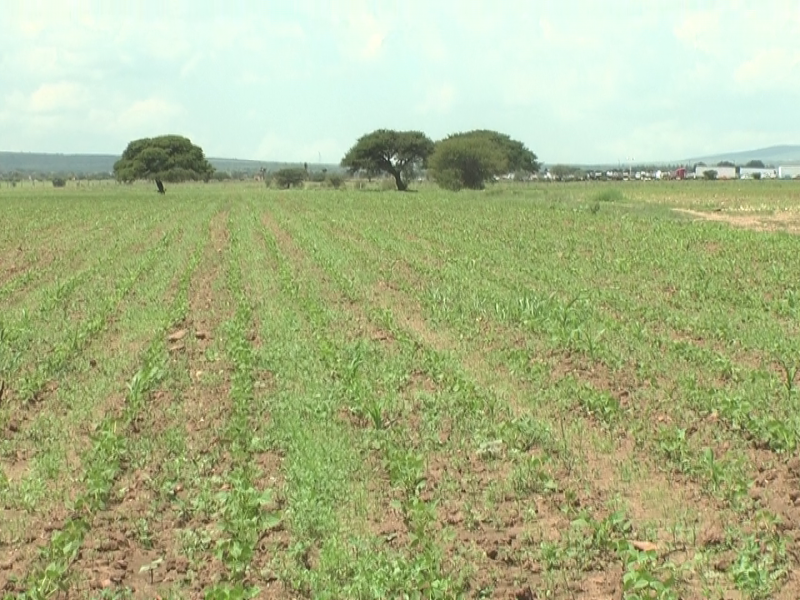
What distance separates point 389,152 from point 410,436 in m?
76.2

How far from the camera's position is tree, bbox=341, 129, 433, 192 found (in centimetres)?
8169

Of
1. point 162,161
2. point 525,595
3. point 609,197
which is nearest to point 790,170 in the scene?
point 162,161

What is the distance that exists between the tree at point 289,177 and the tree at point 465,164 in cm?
3923

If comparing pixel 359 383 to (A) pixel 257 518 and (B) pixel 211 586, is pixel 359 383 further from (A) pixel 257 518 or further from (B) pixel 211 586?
(B) pixel 211 586

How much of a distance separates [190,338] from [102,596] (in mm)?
7345

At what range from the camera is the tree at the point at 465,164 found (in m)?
68.6

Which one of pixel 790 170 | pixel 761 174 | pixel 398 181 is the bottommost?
pixel 761 174

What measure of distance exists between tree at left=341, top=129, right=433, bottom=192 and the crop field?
65.6 m

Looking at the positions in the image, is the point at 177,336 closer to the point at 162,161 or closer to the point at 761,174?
the point at 162,161

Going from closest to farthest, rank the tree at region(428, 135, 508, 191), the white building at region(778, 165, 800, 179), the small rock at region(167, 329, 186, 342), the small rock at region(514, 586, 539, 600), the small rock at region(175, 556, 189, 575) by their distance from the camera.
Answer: the small rock at region(514, 586, 539, 600) < the small rock at region(175, 556, 189, 575) < the small rock at region(167, 329, 186, 342) < the tree at region(428, 135, 508, 191) < the white building at region(778, 165, 800, 179)

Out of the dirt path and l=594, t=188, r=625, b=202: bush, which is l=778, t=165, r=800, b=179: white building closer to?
l=594, t=188, r=625, b=202: bush

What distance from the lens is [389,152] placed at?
82.6 m

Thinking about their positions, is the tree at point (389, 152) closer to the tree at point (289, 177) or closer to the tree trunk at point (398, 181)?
the tree trunk at point (398, 181)

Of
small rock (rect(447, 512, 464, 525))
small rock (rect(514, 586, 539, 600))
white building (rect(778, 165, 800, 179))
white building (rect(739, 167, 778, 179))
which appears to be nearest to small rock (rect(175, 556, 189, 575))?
small rock (rect(447, 512, 464, 525))
